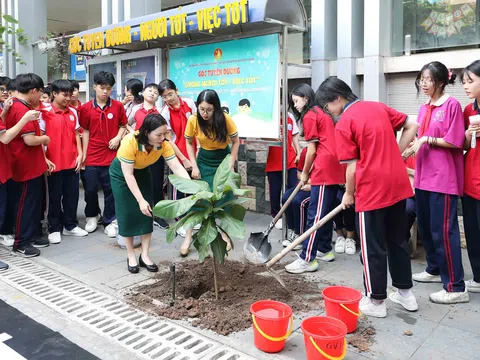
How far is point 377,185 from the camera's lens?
3.13m

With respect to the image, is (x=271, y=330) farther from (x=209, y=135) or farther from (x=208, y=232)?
(x=209, y=135)

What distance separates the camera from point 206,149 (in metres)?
4.71

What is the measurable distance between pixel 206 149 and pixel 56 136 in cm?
208

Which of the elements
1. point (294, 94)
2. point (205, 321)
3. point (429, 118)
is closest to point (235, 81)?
point (294, 94)

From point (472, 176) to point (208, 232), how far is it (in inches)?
81.5

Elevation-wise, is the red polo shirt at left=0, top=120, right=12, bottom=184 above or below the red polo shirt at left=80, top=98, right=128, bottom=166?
below

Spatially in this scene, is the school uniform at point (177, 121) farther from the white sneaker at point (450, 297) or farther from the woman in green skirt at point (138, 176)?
the white sneaker at point (450, 297)

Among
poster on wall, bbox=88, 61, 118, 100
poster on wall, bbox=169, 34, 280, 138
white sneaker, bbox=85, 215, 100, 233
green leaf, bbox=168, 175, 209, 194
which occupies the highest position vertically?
poster on wall, bbox=88, 61, 118, 100

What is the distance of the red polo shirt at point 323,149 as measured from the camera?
418 centimetres

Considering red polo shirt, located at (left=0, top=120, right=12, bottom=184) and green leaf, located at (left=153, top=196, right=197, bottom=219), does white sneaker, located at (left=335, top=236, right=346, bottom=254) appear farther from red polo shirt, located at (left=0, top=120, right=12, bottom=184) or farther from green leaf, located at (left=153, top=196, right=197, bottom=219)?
red polo shirt, located at (left=0, top=120, right=12, bottom=184)

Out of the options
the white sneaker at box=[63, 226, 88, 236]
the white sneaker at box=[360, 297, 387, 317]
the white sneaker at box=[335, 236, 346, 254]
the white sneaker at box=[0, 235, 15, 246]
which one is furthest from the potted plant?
the white sneaker at box=[0, 235, 15, 246]

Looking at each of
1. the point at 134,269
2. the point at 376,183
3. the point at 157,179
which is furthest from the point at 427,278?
the point at 157,179

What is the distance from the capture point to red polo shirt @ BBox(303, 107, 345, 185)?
4176 millimetres

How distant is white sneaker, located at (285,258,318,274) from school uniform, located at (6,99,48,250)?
287 centimetres
